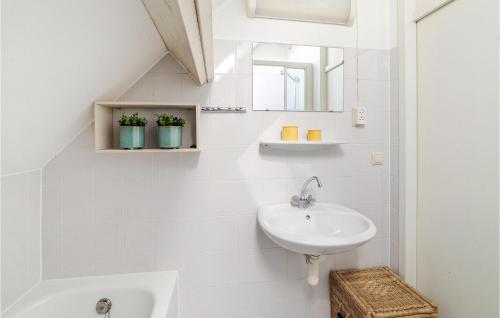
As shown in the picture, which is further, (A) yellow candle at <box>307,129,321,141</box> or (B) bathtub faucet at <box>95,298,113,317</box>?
(A) yellow candle at <box>307,129,321,141</box>

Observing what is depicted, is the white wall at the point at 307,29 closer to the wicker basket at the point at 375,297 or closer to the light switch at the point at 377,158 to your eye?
the light switch at the point at 377,158

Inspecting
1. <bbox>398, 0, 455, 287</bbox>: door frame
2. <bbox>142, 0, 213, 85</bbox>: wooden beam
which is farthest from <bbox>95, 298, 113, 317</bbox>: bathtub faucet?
<bbox>398, 0, 455, 287</bbox>: door frame

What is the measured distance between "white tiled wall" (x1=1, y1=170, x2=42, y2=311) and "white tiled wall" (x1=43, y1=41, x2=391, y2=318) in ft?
0.16

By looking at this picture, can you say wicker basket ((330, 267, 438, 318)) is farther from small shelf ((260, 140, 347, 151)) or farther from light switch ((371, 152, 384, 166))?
small shelf ((260, 140, 347, 151))

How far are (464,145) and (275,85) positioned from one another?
3.17ft

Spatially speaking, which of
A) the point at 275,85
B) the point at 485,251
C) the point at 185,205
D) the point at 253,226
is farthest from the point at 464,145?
the point at 185,205

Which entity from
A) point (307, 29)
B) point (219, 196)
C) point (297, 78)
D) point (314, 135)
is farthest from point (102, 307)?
point (307, 29)

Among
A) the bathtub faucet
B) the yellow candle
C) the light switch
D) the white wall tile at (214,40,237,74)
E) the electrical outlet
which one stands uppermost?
the white wall tile at (214,40,237,74)

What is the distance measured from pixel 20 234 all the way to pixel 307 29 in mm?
1800

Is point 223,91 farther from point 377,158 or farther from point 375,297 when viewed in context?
point 375,297

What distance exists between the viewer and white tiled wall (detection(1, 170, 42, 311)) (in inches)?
40.1

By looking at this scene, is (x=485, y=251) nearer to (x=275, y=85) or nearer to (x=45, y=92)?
(x=275, y=85)

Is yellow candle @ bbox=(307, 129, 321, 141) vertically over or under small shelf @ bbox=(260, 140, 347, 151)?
over

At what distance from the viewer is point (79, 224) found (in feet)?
4.12
